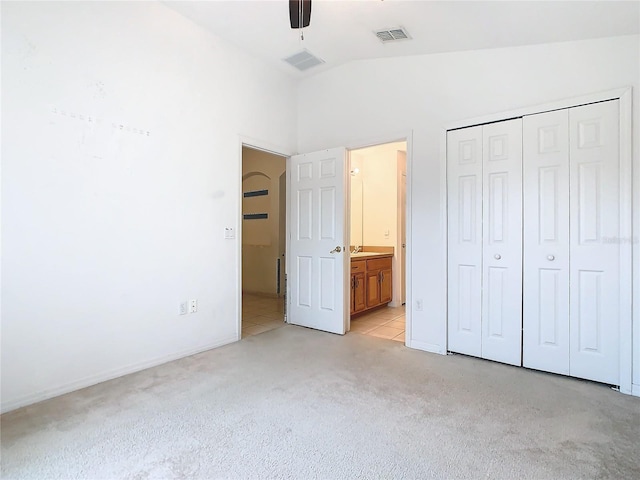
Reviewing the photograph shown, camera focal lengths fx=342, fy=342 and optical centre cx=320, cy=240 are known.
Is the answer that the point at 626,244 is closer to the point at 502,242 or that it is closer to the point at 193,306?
the point at 502,242

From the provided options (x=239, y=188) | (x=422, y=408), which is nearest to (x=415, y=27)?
(x=239, y=188)

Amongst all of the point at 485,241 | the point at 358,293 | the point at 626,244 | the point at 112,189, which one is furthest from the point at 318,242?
the point at 626,244

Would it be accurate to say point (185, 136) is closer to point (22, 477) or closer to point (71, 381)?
point (71, 381)

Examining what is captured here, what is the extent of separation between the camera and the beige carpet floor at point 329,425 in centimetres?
157

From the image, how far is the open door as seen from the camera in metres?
3.78

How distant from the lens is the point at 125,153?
2654mm

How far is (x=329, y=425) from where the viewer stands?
1.92m

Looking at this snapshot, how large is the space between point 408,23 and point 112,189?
104 inches

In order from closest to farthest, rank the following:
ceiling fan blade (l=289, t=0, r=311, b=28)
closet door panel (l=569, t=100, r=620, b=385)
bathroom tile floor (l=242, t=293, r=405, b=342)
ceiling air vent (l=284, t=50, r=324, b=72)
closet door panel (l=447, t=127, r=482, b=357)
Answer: ceiling fan blade (l=289, t=0, r=311, b=28) → closet door panel (l=569, t=100, r=620, b=385) → closet door panel (l=447, t=127, r=482, b=357) → ceiling air vent (l=284, t=50, r=324, b=72) → bathroom tile floor (l=242, t=293, r=405, b=342)

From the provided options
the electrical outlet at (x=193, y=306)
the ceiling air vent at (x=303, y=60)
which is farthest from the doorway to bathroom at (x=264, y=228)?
the electrical outlet at (x=193, y=306)

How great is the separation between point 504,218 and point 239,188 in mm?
2507

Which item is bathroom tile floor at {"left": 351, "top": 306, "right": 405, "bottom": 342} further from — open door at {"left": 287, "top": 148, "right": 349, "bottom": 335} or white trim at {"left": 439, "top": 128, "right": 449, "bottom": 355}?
white trim at {"left": 439, "top": 128, "right": 449, "bottom": 355}

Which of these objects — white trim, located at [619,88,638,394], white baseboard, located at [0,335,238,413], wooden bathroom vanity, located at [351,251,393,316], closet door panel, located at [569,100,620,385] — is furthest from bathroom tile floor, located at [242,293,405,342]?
white trim, located at [619,88,638,394]

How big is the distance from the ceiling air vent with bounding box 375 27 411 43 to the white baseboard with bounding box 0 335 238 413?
325cm
